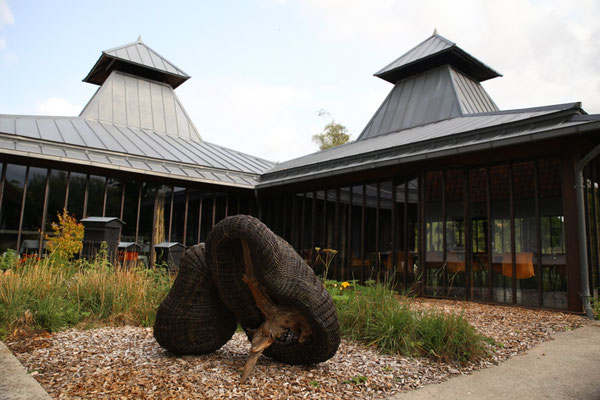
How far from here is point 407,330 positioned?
159 inches

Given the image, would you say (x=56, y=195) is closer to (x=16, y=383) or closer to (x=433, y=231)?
(x=16, y=383)

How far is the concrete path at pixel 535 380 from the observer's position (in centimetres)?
299

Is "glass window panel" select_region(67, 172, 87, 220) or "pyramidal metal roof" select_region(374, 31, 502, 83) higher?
"pyramidal metal roof" select_region(374, 31, 502, 83)

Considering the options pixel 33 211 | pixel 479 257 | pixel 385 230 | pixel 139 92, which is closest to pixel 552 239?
pixel 479 257

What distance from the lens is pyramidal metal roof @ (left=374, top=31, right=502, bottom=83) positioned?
13955 millimetres

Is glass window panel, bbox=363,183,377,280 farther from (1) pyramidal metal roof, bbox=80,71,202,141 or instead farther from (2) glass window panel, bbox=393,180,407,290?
(1) pyramidal metal roof, bbox=80,71,202,141

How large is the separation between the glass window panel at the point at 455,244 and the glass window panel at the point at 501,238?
638mm

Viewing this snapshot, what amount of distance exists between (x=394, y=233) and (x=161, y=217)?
6599 mm

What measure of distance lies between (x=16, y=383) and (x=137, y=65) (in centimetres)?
1611

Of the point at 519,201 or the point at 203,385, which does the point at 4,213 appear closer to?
the point at 203,385

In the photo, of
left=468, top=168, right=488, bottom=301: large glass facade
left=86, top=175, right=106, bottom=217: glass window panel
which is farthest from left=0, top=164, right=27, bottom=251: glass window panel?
left=468, top=168, right=488, bottom=301: large glass facade

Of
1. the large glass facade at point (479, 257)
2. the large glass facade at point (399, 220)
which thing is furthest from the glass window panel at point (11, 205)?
the large glass facade at point (479, 257)

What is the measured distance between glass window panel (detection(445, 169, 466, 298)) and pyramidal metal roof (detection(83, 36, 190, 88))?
12.3 m

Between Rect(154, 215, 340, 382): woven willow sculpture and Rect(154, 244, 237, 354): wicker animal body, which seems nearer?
Rect(154, 215, 340, 382): woven willow sculpture
